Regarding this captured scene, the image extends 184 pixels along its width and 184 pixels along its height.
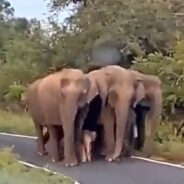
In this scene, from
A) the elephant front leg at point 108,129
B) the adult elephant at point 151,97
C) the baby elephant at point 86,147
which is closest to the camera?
the baby elephant at point 86,147

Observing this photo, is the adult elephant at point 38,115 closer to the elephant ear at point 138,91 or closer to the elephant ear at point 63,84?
the elephant ear at point 63,84

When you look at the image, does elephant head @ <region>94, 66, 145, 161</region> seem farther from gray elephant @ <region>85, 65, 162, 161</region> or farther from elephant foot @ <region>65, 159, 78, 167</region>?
elephant foot @ <region>65, 159, 78, 167</region>

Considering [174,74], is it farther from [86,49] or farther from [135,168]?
[135,168]

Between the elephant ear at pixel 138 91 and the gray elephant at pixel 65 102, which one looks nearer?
the gray elephant at pixel 65 102

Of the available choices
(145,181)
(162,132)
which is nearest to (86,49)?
(162,132)

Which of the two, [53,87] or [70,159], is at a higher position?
[53,87]

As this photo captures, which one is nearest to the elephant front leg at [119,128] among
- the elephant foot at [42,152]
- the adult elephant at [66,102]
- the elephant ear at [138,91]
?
the elephant ear at [138,91]

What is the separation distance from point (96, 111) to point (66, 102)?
3.89ft

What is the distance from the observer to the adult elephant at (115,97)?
17.1 meters

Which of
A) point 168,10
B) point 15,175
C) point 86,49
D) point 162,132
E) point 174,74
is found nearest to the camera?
point 15,175

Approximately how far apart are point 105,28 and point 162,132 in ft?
26.1

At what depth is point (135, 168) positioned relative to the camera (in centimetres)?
1498

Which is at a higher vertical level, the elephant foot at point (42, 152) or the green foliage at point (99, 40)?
the green foliage at point (99, 40)

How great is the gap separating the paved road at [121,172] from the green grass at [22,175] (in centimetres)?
55
